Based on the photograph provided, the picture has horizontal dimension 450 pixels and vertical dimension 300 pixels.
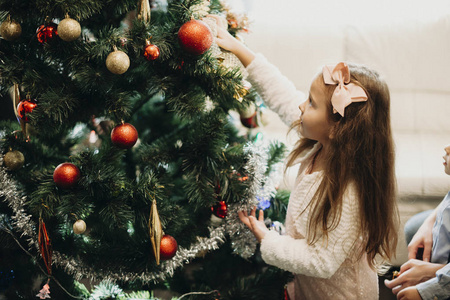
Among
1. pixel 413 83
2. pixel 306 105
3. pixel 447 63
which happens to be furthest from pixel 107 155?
pixel 447 63

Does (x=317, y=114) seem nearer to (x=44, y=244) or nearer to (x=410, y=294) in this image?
(x=410, y=294)

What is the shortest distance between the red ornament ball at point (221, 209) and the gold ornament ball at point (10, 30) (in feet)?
1.62

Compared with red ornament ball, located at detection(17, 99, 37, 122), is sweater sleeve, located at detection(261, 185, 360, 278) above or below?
below

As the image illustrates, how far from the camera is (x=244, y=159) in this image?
0.85m

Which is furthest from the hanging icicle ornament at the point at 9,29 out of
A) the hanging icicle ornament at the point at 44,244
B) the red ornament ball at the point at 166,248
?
the red ornament ball at the point at 166,248

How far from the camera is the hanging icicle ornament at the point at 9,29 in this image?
Answer: 679mm

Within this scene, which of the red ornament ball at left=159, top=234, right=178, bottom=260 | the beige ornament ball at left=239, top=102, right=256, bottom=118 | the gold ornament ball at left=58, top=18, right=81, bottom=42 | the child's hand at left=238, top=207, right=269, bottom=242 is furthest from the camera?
the beige ornament ball at left=239, top=102, right=256, bottom=118

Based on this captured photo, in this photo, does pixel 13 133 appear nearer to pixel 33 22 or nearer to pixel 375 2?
pixel 33 22

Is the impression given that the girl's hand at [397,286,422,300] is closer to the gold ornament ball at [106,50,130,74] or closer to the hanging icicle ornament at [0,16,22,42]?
the gold ornament ball at [106,50,130,74]

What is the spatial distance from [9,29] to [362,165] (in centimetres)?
71

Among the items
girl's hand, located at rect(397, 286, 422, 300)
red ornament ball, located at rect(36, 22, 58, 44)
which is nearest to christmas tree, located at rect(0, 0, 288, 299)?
red ornament ball, located at rect(36, 22, 58, 44)

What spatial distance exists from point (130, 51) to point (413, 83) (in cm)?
146

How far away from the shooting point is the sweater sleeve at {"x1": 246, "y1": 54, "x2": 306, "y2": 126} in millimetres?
970

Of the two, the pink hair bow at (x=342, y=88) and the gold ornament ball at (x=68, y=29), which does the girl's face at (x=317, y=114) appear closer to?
the pink hair bow at (x=342, y=88)
